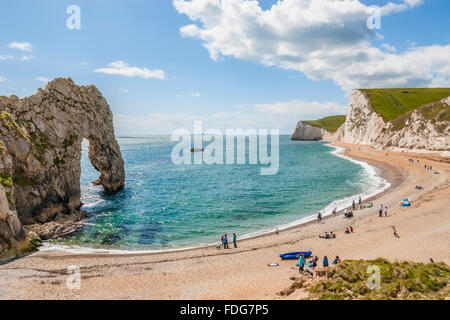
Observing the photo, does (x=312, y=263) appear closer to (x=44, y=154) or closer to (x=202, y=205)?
(x=202, y=205)

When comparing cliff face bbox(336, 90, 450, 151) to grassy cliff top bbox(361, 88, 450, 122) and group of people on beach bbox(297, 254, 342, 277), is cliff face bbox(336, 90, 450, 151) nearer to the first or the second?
grassy cliff top bbox(361, 88, 450, 122)

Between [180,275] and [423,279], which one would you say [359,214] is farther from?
[180,275]

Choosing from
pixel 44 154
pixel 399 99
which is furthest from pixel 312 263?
pixel 399 99
